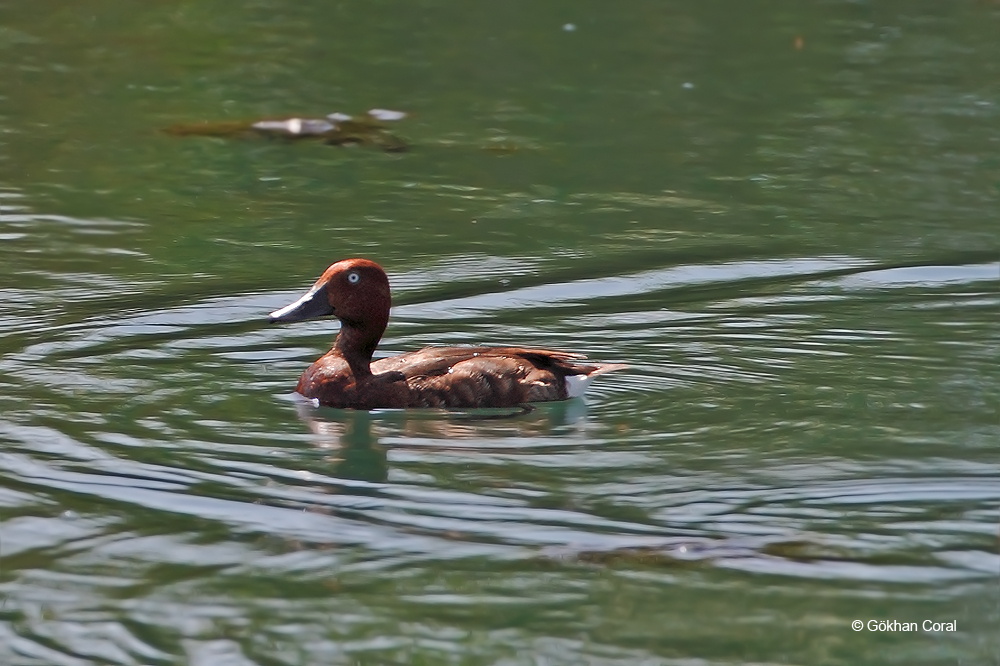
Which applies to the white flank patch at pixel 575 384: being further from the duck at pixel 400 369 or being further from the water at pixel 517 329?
the water at pixel 517 329

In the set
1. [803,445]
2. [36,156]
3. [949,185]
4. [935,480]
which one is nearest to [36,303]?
[36,156]

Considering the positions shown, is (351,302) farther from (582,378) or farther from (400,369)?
(582,378)

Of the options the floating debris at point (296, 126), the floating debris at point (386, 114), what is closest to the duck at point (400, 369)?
the floating debris at point (296, 126)

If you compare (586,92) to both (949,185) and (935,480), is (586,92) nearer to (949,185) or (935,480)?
(949,185)

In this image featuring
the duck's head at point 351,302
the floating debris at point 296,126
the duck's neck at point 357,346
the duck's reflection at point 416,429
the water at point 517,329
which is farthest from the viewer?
the floating debris at point 296,126

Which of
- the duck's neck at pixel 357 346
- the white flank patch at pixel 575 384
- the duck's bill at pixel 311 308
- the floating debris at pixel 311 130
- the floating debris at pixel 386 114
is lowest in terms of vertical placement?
the white flank patch at pixel 575 384

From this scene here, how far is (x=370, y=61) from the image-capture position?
1667 centimetres

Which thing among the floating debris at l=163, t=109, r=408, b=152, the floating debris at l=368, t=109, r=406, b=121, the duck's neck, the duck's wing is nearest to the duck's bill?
the duck's neck

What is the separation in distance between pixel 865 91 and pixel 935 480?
8919 millimetres

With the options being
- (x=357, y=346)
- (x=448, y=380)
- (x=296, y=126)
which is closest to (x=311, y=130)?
(x=296, y=126)

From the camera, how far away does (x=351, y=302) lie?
9078mm

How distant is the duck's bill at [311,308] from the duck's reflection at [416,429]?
0.50m

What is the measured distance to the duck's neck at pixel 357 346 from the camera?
8914 mm

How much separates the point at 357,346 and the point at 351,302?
0.78ft
